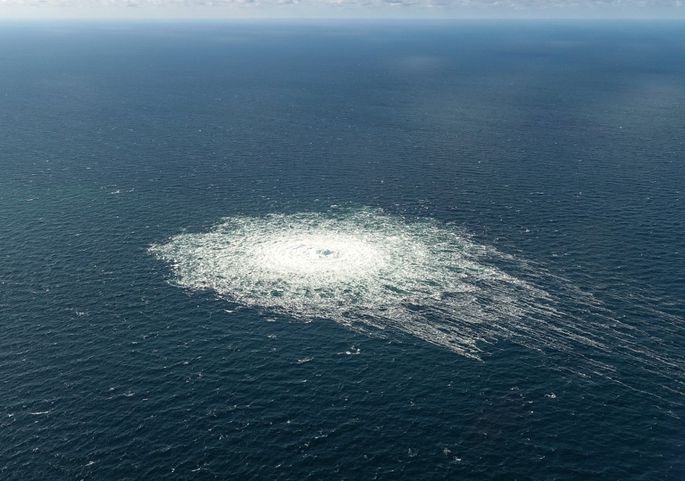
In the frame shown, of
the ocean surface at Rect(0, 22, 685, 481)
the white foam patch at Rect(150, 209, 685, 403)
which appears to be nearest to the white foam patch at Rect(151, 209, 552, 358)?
the white foam patch at Rect(150, 209, 685, 403)

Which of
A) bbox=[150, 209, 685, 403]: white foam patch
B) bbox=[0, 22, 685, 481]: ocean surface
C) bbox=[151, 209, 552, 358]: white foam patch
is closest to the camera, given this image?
bbox=[0, 22, 685, 481]: ocean surface

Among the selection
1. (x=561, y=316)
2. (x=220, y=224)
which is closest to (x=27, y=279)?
(x=220, y=224)

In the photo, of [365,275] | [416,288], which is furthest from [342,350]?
[365,275]

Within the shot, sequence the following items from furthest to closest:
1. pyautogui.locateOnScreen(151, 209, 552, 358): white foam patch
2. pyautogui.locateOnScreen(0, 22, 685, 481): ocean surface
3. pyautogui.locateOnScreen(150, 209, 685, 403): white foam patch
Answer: pyautogui.locateOnScreen(151, 209, 552, 358): white foam patch → pyautogui.locateOnScreen(150, 209, 685, 403): white foam patch → pyautogui.locateOnScreen(0, 22, 685, 481): ocean surface

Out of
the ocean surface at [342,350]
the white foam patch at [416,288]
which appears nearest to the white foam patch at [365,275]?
the white foam patch at [416,288]

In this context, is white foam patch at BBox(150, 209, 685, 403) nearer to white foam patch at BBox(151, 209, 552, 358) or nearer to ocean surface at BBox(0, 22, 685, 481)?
white foam patch at BBox(151, 209, 552, 358)

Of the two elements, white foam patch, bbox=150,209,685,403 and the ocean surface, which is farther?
white foam patch, bbox=150,209,685,403

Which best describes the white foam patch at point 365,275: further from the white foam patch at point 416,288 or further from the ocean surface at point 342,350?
the ocean surface at point 342,350

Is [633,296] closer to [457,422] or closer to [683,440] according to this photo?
[683,440]
